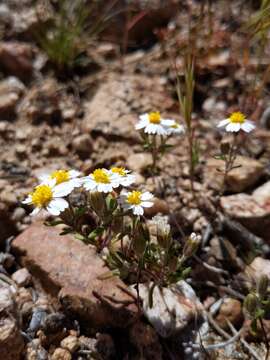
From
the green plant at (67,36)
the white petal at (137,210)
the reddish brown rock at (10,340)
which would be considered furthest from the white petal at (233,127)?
the green plant at (67,36)

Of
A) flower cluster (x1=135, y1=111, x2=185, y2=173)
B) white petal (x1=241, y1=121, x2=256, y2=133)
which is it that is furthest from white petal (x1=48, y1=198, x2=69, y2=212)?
white petal (x1=241, y1=121, x2=256, y2=133)

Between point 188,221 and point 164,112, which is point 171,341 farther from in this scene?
point 164,112

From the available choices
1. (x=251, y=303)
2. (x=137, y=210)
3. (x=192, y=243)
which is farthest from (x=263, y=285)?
(x=137, y=210)

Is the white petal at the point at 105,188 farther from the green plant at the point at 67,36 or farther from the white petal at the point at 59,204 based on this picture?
the green plant at the point at 67,36

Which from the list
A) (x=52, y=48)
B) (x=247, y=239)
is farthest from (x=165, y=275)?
(x=52, y=48)

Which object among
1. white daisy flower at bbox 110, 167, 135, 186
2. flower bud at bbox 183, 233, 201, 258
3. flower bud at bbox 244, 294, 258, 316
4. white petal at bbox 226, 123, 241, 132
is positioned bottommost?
flower bud at bbox 244, 294, 258, 316

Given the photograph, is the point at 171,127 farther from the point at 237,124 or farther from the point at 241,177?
the point at 241,177

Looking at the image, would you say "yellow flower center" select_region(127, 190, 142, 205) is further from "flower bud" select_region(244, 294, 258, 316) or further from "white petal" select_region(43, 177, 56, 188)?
"flower bud" select_region(244, 294, 258, 316)
